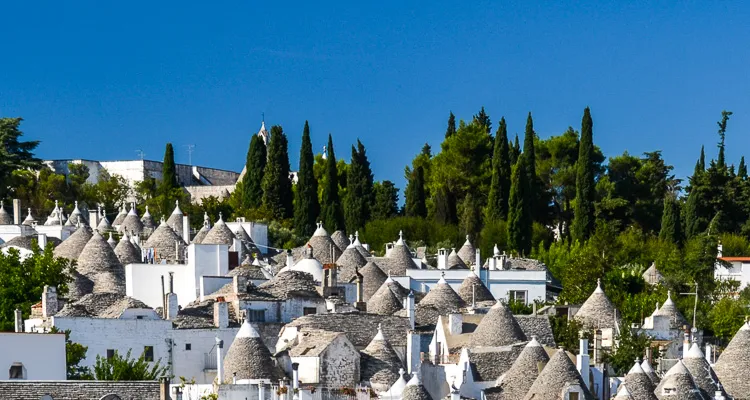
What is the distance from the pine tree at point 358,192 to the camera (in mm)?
86000

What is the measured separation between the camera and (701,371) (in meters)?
49.2

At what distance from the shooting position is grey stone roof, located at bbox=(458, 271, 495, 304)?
204ft

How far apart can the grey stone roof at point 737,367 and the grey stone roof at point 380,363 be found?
10.0m

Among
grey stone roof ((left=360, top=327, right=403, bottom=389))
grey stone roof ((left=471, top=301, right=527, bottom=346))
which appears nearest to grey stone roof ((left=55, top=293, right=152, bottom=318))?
grey stone roof ((left=360, top=327, right=403, bottom=389))

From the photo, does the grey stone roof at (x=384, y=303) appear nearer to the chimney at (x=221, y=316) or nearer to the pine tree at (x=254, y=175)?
the chimney at (x=221, y=316)

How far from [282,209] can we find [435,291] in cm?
2876

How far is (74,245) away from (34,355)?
84.1 feet

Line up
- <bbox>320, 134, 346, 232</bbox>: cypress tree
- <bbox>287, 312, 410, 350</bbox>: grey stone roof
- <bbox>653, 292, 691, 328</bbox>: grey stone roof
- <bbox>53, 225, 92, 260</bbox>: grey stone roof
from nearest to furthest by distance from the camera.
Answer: <bbox>287, 312, 410, 350</bbox>: grey stone roof → <bbox>653, 292, 691, 328</bbox>: grey stone roof → <bbox>53, 225, 92, 260</bbox>: grey stone roof → <bbox>320, 134, 346, 232</bbox>: cypress tree

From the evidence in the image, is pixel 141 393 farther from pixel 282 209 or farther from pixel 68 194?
pixel 68 194

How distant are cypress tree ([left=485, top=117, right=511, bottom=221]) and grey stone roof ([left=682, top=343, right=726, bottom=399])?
33961 mm

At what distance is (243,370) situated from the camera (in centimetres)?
4497

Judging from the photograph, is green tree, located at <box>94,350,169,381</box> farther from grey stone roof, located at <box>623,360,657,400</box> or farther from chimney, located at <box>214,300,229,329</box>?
grey stone roof, located at <box>623,360,657,400</box>

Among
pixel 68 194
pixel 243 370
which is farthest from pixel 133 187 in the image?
pixel 243 370

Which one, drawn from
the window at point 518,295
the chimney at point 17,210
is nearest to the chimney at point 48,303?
the window at point 518,295
